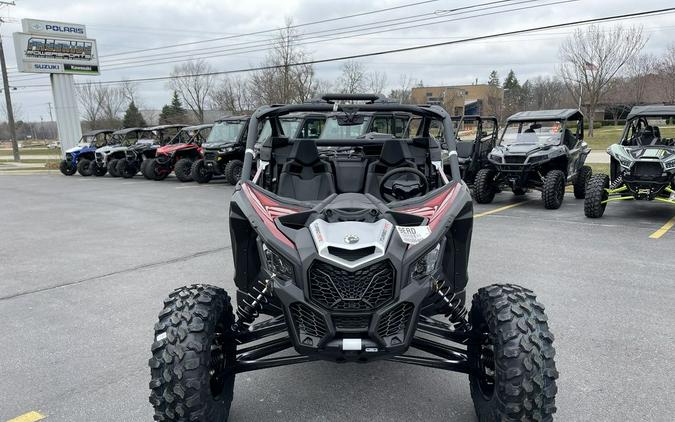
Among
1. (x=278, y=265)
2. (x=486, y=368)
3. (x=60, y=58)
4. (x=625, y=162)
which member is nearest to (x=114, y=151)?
(x=60, y=58)

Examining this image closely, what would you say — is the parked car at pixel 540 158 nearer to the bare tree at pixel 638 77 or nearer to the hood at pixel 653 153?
the hood at pixel 653 153

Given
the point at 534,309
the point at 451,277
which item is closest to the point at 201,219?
the point at 451,277

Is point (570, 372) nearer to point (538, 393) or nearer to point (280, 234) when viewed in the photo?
point (538, 393)

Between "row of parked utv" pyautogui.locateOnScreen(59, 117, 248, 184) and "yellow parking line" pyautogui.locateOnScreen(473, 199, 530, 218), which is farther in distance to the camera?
"row of parked utv" pyautogui.locateOnScreen(59, 117, 248, 184)

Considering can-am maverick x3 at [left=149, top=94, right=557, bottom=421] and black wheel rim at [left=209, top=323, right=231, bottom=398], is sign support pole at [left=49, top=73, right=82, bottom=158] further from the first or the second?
black wheel rim at [left=209, top=323, right=231, bottom=398]

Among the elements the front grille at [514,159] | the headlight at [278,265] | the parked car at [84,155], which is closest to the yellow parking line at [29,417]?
the headlight at [278,265]

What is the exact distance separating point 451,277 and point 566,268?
3332 mm

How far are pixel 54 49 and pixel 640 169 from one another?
29300mm

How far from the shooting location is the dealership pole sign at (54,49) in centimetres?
2575

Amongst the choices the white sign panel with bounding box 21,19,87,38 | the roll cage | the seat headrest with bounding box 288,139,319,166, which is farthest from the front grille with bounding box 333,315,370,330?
the white sign panel with bounding box 21,19,87,38

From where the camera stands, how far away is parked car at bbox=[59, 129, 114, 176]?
71.6ft

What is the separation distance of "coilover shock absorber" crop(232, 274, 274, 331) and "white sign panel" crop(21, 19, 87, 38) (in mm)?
30004

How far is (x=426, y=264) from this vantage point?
2514mm

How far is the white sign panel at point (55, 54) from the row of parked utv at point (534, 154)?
14973mm
